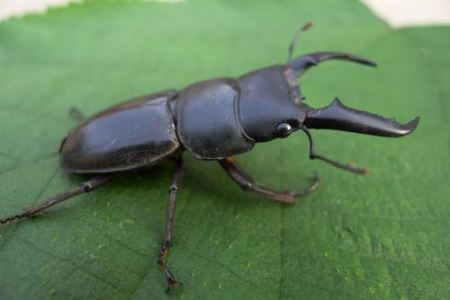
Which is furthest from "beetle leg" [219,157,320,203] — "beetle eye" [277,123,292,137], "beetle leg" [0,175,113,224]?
"beetle leg" [0,175,113,224]

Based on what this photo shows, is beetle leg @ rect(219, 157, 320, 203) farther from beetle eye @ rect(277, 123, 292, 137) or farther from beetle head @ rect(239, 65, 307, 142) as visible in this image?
beetle eye @ rect(277, 123, 292, 137)

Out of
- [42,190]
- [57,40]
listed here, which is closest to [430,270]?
[42,190]

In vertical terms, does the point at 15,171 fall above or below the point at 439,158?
above

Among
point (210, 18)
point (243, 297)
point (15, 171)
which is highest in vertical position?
point (210, 18)

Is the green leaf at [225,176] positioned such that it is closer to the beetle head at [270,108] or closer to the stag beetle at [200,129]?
the stag beetle at [200,129]

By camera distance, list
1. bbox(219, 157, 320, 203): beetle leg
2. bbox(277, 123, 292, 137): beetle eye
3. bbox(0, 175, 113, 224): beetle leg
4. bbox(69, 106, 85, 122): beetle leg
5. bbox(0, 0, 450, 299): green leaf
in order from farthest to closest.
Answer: bbox(69, 106, 85, 122): beetle leg, bbox(219, 157, 320, 203): beetle leg, bbox(277, 123, 292, 137): beetle eye, bbox(0, 175, 113, 224): beetle leg, bbox(0, 0, 450, 299): green leaf

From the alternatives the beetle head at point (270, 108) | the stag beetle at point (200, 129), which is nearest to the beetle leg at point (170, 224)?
the stag beetle at point (200, 129)

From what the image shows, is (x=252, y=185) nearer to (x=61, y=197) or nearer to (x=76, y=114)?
(x=61, y=197)

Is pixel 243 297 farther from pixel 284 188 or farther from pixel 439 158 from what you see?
pixel 439 158
